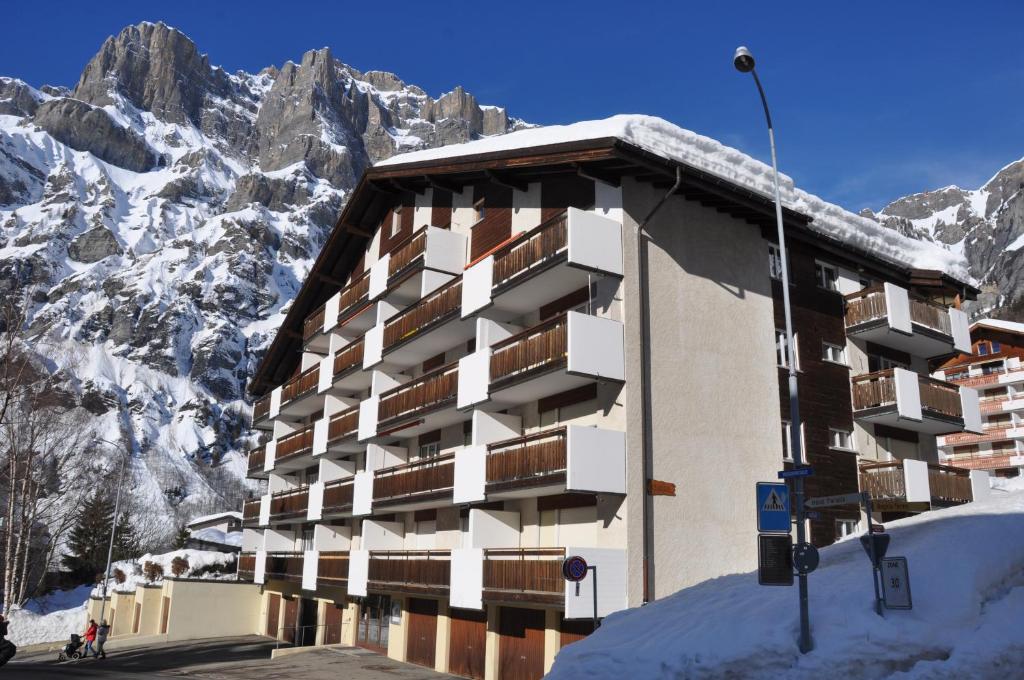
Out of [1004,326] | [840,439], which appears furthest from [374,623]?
[1004,326]

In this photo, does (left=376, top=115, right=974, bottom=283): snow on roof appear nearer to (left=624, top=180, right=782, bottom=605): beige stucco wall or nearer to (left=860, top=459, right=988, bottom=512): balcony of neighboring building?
(left=624, top=180, right=782, bottom=605): beige stucco wall

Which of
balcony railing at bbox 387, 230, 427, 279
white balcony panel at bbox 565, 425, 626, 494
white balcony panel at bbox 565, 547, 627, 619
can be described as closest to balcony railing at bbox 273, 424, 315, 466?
balcony railing at bbox 387, 230, 427, 279

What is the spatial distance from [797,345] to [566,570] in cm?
1210

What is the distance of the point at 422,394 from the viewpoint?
85.0 feet

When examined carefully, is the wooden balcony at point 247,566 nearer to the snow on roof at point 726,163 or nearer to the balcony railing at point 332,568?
the balcony railing at point 332,568

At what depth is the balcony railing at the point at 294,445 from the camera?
36.6 meters

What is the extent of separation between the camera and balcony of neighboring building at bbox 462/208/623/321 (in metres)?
20.5

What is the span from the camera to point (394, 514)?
Result: 29.2m

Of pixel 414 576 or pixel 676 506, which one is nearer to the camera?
pixel 676 506

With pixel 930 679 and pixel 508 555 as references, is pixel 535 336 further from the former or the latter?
pixel 930 679

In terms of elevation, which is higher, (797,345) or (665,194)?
(665,194)

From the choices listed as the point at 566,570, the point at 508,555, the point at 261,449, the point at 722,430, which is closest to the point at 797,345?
the point at 722,430

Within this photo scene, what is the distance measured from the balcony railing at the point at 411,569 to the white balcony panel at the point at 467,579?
0.69 metres

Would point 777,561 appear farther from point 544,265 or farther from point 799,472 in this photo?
point 544,265
